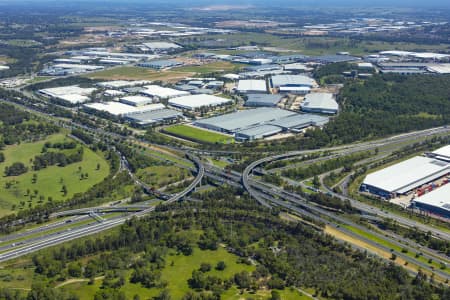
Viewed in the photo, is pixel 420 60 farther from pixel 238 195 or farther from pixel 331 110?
pixel 238 195

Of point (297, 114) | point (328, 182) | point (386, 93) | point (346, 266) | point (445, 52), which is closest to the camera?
point (346, 266)

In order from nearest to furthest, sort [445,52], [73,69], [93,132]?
[93,132]
[73,69]
[445,52]

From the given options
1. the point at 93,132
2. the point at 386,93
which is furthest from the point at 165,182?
the point at 386,93

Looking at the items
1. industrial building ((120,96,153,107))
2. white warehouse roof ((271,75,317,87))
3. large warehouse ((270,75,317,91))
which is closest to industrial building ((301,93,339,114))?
large warehouse ((270,75,317,91))

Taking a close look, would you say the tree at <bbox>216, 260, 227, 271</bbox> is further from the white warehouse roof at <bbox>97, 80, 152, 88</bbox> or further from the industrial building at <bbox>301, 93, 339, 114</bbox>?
the white warehouse roof at <bbox>97, 80, 152, 88</bbox>

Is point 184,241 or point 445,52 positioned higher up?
point 445,52

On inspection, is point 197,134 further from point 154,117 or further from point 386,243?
point 386,243

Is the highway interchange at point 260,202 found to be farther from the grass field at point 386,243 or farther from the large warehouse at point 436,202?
the large warehouse at point 436,202
